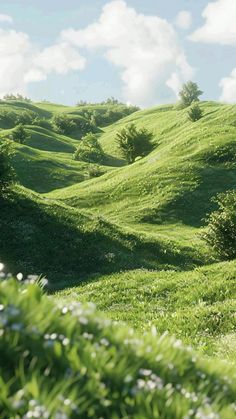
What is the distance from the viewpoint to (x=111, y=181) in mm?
72750

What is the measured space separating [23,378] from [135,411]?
930 mm

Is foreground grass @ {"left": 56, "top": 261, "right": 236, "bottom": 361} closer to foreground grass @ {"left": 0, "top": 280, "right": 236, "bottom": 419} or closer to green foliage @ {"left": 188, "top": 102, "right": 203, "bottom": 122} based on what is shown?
foreground grass @ {"left": 0, "top": 280, "right": 236, "bottom": 419}

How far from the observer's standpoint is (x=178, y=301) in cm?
2103

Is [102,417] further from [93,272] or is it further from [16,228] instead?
[16,228]

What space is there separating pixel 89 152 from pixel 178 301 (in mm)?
98954

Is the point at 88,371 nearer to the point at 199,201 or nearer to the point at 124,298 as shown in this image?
the point at 124,298

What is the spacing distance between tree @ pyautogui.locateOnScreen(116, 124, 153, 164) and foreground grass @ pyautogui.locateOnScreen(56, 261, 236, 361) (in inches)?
2756

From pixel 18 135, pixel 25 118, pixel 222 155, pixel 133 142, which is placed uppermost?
pixel 25 118

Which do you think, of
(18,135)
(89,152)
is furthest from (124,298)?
(18,135)

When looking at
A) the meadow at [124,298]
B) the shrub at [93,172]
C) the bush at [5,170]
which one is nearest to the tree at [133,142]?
the shrub at [93,172]

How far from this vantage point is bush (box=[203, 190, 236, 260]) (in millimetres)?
33812

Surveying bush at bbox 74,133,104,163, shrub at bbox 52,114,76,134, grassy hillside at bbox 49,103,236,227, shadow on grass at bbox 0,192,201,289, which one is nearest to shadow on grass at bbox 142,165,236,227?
grassy hillside at bbox 49,103,236,227

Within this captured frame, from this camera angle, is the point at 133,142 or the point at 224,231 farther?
the point at 133,142

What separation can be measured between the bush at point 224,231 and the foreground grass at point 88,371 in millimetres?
29176
